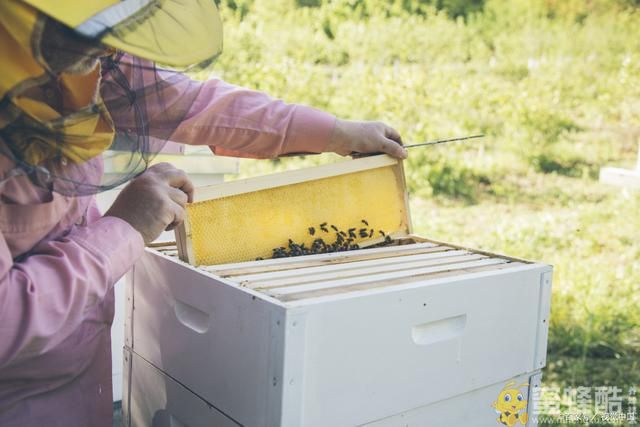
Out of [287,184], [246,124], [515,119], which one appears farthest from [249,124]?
[515,119]

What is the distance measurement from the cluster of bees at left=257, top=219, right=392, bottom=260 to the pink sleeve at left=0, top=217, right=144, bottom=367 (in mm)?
397

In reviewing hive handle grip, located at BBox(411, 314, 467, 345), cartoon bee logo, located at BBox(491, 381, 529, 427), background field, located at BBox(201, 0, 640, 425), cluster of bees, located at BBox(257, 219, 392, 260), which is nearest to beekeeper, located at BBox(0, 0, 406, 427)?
cluster of bees, located at BBox(257, 219, 392, 260)

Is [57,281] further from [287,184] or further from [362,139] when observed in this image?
[362,139]

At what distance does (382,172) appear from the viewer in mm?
1488

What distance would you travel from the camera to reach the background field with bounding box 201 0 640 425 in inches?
122

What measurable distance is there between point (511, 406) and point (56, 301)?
2.73 feet

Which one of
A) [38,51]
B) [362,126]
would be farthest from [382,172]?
[38,51]

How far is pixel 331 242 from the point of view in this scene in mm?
1415

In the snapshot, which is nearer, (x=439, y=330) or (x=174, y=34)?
(x=174, y=34)

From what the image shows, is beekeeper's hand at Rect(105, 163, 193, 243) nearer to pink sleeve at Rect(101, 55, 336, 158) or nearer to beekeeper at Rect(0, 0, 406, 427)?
beekeeper at Rect(0, 0, 406, 427)

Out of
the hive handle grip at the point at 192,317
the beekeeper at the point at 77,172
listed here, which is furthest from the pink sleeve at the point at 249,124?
the hive handle grip at the point at 192,317

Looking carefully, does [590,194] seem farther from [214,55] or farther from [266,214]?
[214,55]

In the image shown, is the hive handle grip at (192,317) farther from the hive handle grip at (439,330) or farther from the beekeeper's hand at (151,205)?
the hive handle grip at (439,330)

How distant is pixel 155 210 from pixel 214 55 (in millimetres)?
261
